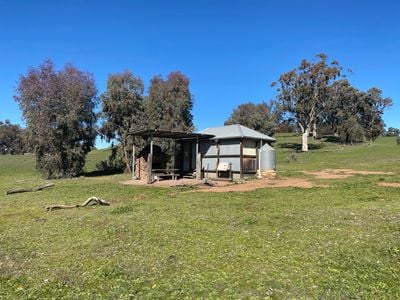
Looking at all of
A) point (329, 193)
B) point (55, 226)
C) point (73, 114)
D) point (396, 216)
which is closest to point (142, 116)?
point (73, 114)

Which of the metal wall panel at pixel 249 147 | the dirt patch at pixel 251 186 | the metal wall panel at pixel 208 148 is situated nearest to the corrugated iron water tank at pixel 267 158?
the metal wall panel at pixel 249 147

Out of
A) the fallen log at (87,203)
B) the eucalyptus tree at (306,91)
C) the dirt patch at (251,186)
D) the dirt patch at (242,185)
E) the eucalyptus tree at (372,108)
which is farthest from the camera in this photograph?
the eucalyptus tree at (372,108)

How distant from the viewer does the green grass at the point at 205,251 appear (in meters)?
4.89

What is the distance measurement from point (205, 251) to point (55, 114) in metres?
23.0

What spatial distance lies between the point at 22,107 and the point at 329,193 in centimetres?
2341

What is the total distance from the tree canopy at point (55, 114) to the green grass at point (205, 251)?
15.5 metres

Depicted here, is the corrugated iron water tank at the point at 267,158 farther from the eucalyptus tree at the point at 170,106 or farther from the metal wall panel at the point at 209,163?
the eucalyptus tree at the point at 170,106

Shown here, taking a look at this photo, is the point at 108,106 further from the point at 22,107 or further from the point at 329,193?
the point at 329,193

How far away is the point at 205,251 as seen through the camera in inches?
257

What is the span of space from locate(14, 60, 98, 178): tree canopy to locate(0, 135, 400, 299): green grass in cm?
1550

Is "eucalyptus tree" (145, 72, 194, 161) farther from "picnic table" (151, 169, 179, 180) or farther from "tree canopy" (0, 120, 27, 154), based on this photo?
"tree canopy" (0, 120, 27, 154)

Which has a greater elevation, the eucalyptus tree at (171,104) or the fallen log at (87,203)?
the eucalyptus tree at (171,104)

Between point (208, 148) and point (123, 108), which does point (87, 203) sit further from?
point (123, 108)

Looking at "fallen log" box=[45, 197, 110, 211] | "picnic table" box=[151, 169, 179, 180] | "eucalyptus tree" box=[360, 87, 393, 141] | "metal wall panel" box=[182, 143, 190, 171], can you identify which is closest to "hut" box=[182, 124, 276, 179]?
"metal wall panel" box=[182, 143, 190, 171]
